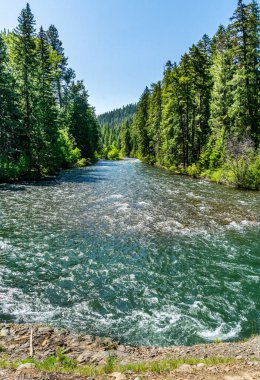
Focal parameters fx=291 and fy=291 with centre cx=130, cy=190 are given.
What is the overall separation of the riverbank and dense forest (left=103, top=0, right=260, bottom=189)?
24.8m

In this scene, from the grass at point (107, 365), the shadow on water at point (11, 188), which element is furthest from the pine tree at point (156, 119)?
the grass at point (107, 365)

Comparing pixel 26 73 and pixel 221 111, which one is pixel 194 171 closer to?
pixel 221 111

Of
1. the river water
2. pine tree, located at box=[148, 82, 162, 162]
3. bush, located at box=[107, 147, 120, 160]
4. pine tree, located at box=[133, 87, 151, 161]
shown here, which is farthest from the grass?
bush, located at box=[107, 147, 120, 160]

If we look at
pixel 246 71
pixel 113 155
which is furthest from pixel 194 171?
pixel 113 155

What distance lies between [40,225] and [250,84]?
92.7 ft

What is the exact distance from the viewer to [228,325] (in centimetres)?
776

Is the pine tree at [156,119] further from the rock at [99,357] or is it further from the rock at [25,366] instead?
the rock at [25,366]

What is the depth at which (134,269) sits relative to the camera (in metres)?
11.0

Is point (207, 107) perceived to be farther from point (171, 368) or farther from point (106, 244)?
point (171, 368)

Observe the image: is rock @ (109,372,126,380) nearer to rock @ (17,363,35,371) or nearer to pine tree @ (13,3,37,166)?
rock @ (17,363,35,371)

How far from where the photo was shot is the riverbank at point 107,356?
5074mm

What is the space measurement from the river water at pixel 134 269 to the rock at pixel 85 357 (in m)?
1.07

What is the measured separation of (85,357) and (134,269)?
506 cm

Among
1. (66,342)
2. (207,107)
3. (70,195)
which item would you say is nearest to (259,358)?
(66,342)
